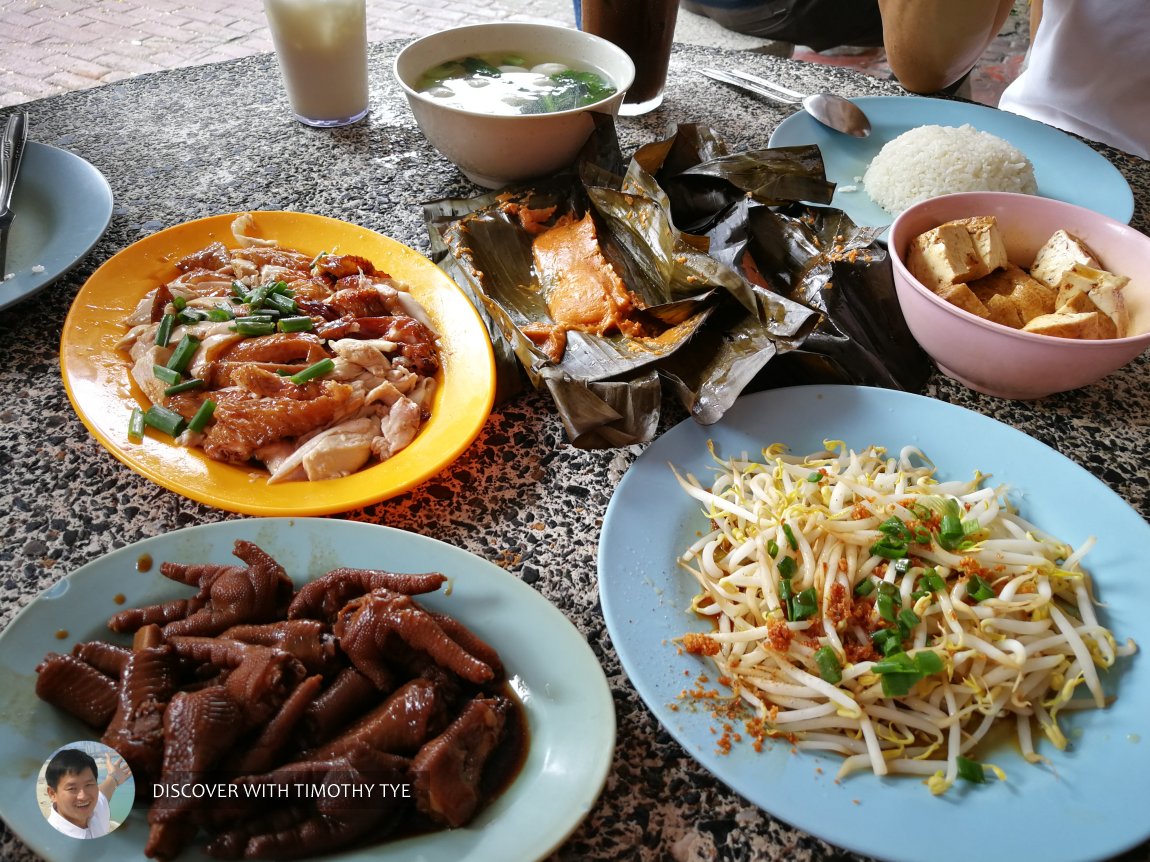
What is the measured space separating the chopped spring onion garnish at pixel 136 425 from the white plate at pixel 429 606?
282 millimetres

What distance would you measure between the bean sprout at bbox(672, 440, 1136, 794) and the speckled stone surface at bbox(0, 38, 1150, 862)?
15cm

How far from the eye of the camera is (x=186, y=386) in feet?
4.41

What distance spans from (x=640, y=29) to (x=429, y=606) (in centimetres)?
188

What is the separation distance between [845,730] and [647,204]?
47.8 inches

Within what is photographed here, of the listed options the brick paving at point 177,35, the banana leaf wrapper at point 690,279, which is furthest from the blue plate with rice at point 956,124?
the brick paving at point 177,35

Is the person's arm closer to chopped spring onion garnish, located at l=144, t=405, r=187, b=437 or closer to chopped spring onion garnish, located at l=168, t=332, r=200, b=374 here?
chopped spring onion garnish, located at l=168, t=332, r=200, b=374

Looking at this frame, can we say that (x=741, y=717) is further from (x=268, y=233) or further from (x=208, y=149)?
(x=208, y=149)

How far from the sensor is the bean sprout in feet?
3.26

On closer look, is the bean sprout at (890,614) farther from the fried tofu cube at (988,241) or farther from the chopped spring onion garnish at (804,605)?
the fried tofu cube at (988,241)

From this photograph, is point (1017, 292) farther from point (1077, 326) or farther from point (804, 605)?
point (804, 605)

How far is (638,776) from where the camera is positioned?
971 mm

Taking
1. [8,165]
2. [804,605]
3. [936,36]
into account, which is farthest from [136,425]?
[936,36]

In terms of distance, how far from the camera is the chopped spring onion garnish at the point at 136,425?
1.25 m

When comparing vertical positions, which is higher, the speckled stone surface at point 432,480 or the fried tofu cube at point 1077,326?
the fried tofu cube at point 1077,326
